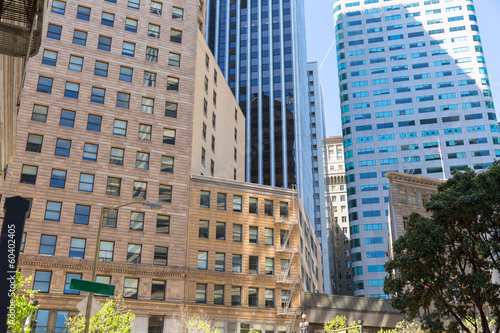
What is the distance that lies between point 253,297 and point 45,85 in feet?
113

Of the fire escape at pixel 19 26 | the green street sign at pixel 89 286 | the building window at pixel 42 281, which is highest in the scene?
the fire escape at pixel 19 26

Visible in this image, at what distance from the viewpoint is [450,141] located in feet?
423

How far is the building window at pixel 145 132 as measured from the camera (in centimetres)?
5719

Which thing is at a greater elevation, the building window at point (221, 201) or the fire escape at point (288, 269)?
the building window at point (221, 201)

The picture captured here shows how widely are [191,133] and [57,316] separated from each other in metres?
25.5

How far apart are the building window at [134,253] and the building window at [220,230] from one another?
29.8 feet

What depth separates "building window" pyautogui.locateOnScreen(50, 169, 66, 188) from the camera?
5172 centimetres

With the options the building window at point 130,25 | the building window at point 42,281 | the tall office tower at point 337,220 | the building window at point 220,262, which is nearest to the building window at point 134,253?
the building window at point 42,281

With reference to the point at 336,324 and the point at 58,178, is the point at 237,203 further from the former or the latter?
the point at 58,178

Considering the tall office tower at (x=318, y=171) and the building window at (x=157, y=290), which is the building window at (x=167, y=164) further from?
the tall office tower at (x=318, y=171)

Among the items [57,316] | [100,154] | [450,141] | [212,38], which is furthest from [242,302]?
[212,38]

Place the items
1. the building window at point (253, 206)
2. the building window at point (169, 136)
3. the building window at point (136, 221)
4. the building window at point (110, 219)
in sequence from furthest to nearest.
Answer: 1. the building window at point (253, 206)
2. the building window at point (169, 136)
3. the building window at point (136, 221)
4. the building window at point (110, 219)

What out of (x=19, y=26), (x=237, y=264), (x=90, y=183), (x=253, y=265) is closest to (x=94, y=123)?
(x=90, y=183)

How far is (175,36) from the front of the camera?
63656mm
